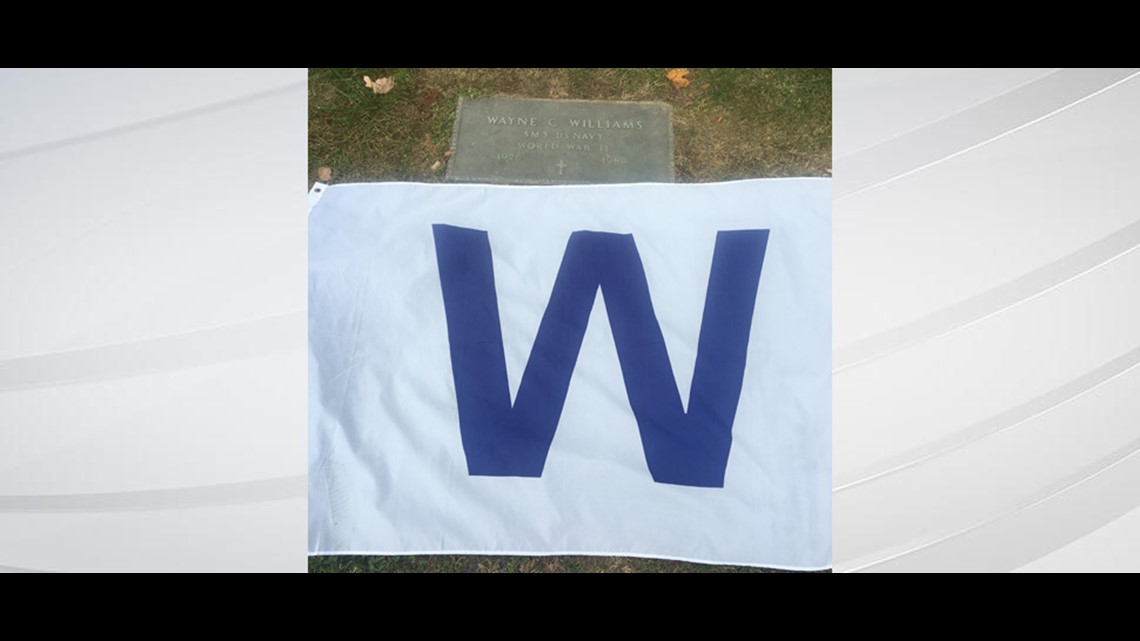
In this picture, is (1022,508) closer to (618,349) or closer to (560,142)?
(618,349)

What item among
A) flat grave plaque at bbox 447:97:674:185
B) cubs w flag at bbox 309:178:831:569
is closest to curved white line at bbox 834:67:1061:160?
cubs w flag at bbox 309:178:831:569

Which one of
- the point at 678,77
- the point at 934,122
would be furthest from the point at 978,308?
the point at 678,77

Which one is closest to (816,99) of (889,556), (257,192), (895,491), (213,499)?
(895,491)

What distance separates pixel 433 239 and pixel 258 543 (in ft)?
2.23

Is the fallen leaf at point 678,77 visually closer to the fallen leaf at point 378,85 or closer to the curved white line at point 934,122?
the curved white line at point 934,122

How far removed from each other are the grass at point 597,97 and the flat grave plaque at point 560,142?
28mm

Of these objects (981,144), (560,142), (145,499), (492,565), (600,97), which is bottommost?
(492,565)

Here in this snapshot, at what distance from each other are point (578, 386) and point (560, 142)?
58 centimetres

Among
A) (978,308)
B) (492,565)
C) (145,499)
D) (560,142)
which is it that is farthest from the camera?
(560,142)

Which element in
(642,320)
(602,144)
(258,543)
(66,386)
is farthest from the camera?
(602,144)

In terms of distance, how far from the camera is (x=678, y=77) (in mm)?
1674

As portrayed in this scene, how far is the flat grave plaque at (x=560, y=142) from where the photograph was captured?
1.61 m

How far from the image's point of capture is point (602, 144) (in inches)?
64.4

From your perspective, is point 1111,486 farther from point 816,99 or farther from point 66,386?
point 66,386
